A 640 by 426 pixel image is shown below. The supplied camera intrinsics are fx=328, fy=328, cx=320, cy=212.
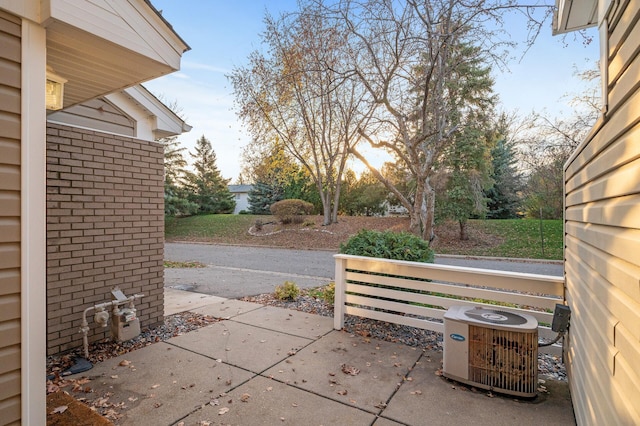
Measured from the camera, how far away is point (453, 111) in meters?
10.5

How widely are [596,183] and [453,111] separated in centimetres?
955

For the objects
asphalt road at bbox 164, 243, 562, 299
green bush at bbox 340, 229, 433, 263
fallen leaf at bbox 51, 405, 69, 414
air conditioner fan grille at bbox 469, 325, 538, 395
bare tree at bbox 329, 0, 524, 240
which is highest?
bare tree at bbox 329, 0, 524, 240

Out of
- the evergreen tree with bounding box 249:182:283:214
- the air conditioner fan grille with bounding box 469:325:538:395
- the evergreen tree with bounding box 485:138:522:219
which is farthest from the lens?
the evergreen tree with bounding box 249:182:283:214

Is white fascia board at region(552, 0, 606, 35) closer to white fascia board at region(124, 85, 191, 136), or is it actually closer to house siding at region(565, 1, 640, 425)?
house siding at region(565, 1, 640, 425)

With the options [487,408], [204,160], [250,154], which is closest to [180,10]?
[487,408]

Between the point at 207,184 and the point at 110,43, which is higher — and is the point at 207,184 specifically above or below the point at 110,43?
above

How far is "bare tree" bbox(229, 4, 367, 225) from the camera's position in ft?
24.5

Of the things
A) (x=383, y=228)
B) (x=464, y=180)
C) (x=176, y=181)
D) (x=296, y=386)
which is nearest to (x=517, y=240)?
(x=464, y=180)

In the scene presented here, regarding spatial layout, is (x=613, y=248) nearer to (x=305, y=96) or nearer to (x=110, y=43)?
(x=110, y=43)

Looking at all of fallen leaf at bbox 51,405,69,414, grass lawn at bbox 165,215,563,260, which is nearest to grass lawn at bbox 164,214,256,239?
grass lawn at bbox 165,215,563,260

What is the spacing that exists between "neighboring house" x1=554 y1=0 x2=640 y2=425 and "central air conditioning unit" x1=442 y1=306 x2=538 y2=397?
296 millimetres

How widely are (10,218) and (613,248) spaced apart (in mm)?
2774

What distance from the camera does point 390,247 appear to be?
425 centimetres

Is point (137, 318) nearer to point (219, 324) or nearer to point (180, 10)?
point (219, 324)
